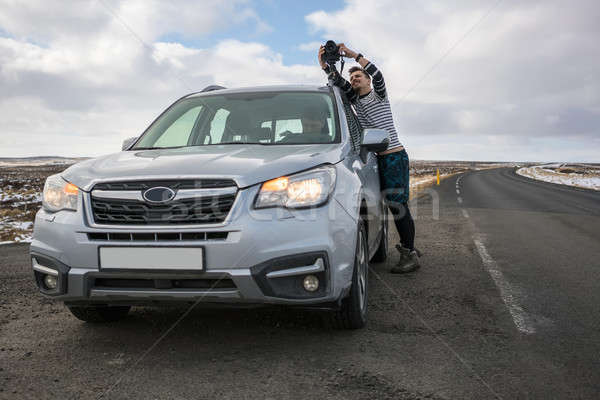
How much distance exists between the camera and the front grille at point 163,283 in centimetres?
265

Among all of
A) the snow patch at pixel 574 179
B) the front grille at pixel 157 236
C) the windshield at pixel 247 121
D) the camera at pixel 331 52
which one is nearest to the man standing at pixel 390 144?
the camera at pixel 331 52

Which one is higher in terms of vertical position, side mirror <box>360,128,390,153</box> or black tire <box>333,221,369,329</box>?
side mirror <box>360,128,390,153</box>

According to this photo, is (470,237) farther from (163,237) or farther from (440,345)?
(163,237)

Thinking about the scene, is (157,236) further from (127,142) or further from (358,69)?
(358,69)

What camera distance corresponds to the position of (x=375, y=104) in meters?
5.32

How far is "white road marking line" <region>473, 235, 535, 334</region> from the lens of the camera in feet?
11.3

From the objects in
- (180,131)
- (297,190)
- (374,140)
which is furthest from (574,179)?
(297,190)

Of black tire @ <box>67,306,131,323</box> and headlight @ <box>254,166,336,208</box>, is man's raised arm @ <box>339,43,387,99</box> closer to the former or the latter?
headlight @ <box>254,166,336,208</box>

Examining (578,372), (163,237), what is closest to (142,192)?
(163,237)

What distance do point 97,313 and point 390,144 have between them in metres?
3.25

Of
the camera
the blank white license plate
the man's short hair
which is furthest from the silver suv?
the camera

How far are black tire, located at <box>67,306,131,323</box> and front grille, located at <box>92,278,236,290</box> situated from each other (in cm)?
75

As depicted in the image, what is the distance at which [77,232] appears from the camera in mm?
2738

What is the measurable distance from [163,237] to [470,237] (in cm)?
631
